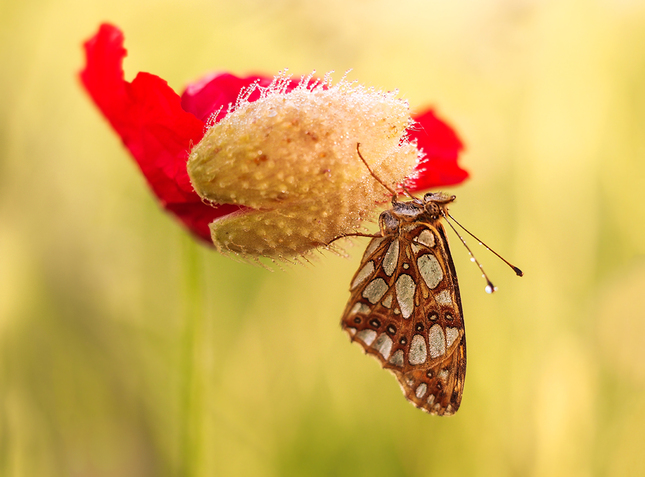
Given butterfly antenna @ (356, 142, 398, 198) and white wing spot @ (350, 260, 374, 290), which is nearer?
butterfly antenna @ (356, 142, 398, 198)

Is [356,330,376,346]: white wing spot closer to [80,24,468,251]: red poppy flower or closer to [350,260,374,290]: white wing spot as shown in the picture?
[350,260,374,290]: white wing spot

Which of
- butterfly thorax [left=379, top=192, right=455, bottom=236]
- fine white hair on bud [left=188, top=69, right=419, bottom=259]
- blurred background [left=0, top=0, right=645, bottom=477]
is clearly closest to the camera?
fine white hair on bud [left=188, top=69, right=419, bottom=259]

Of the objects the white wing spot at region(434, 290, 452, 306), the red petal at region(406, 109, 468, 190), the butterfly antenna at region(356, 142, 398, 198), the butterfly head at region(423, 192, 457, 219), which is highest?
the red petal at region(406, 109, 468, 190)

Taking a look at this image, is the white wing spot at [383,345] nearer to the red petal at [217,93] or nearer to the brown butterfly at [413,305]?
the brown butterfly at [413,305]

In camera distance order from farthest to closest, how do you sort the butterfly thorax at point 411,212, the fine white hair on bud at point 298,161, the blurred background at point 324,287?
1. the blurred background at point 324,287
2. the butterfly thorax at point 411,212
3. the fine white hair on bud at point 298,161

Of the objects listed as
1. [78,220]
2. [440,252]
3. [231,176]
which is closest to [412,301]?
[440,252]

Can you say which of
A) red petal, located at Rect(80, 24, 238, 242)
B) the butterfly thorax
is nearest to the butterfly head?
the butterfly thorax

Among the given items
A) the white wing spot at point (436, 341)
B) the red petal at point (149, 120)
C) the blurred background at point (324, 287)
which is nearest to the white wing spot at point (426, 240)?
the white wing spot at point (436, 341)
